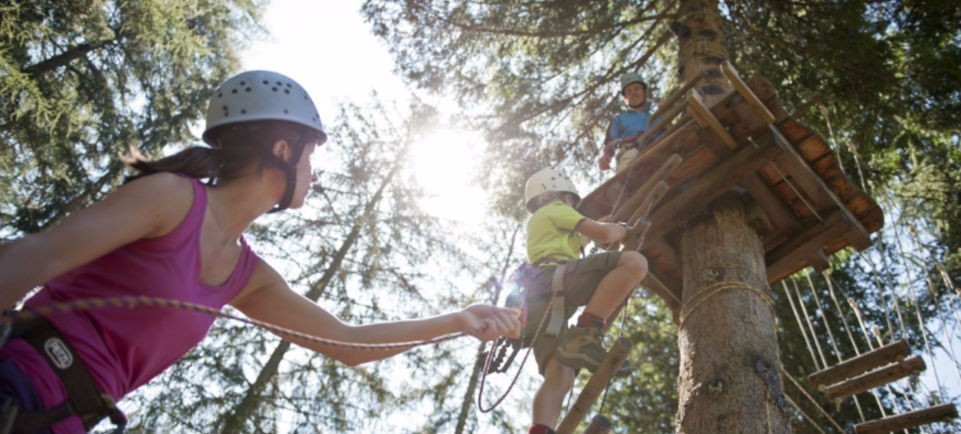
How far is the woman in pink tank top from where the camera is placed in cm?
156

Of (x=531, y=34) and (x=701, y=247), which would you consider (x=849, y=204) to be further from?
(x=531, y=34)

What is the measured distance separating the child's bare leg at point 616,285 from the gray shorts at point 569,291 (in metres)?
0.07

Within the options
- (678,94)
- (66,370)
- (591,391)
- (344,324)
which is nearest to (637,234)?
(591,391)

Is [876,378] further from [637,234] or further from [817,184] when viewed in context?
[637,234]

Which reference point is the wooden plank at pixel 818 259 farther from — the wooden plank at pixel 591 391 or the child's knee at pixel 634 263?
the wooden plank at pixel 591 391

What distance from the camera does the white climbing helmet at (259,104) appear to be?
2283mm

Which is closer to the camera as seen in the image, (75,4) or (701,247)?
(701,247)

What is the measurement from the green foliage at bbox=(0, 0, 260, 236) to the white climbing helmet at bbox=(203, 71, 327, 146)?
29.0ft

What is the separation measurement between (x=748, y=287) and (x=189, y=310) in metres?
4.25

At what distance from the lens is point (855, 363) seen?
5871 mm

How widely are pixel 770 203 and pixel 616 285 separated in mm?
2030

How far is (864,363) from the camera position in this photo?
5.82 m

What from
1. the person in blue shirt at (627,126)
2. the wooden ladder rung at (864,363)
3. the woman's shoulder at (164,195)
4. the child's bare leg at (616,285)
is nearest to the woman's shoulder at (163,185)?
the woman's shoulder at (164,195)

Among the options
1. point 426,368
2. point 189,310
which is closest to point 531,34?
point 426,368
